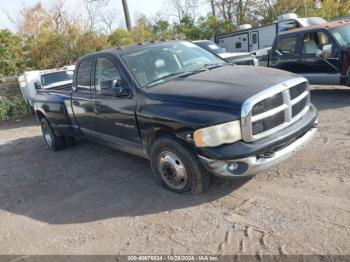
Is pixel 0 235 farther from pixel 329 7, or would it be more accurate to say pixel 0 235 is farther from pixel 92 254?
pixel 329 7

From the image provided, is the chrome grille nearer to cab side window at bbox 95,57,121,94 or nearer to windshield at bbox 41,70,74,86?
cab side window at bbox 95,57,121,94

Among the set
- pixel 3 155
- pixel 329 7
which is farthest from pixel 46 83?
pixel 329 7

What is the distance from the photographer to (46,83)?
1229 centimetres

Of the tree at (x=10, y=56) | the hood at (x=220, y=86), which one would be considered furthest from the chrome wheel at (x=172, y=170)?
the tree at (x=10, y=56)

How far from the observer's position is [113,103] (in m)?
4.98

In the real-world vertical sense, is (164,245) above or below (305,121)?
below

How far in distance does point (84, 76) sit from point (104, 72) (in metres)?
0.68

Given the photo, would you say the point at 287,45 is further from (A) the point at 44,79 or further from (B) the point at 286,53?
(A) the point at 44,79

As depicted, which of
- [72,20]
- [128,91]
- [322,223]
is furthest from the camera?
[72,20]

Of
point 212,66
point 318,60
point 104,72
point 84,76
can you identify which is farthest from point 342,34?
point 84,76

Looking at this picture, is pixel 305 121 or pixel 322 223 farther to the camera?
pixel 305 121

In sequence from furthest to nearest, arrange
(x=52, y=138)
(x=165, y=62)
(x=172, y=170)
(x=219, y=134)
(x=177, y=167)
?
(x=52, y=138), (x=165, y=62), (x=172, y=170), (x=177, y=167), (x=219, y=134)

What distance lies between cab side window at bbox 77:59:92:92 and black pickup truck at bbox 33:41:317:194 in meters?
0.02

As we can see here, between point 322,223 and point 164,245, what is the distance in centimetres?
151
